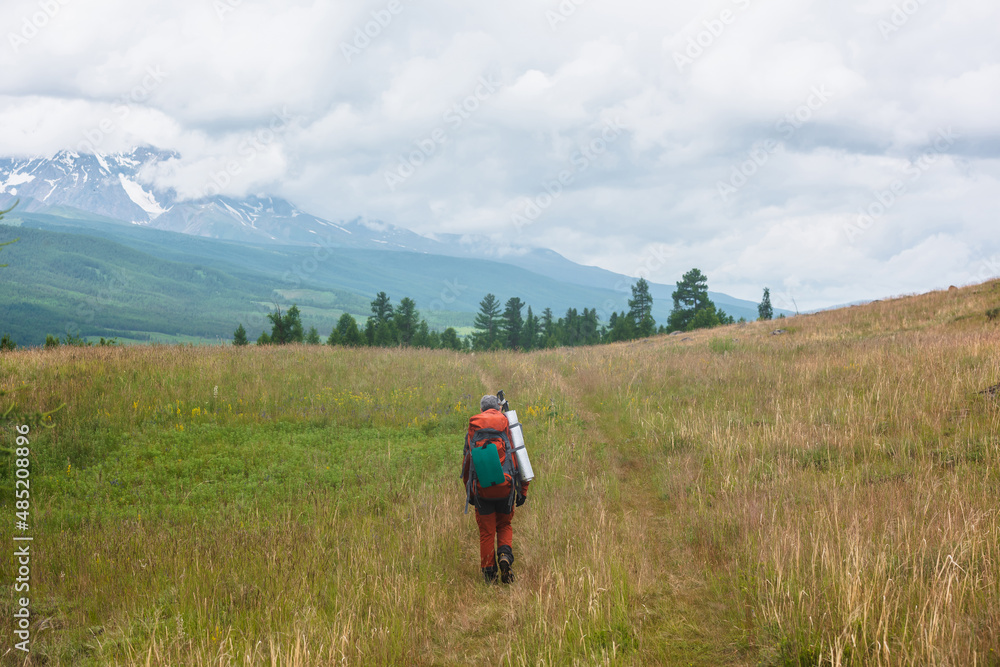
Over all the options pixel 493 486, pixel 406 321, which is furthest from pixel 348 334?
pixel 493 486

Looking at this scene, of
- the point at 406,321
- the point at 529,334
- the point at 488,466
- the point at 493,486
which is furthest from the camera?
the point at 529,334

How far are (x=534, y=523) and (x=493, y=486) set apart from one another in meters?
1.62

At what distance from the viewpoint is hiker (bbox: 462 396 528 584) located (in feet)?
18.0

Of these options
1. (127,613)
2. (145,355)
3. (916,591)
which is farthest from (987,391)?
(145,355)

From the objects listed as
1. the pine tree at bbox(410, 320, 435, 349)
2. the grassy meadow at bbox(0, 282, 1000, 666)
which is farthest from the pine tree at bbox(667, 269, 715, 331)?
the grassy meadow at bbox(0, 282, 1000, 666)

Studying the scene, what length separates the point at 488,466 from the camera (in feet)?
17.9

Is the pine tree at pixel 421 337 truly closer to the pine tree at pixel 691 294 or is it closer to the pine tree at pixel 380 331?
the pine tree at pixel 380 331

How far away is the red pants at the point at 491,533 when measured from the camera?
5688mm

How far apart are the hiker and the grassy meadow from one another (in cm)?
27

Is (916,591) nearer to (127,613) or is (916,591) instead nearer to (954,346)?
(127,613)

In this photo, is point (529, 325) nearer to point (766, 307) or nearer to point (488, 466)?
point (766, 307)

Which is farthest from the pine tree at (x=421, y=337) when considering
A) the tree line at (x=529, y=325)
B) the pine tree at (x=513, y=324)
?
the pine tree at (x=513, y=324)

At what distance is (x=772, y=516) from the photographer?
5398mm

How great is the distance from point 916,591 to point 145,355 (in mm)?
17005
